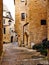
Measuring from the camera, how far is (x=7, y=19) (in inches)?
2650

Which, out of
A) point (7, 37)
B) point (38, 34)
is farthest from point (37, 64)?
point (7, 37)

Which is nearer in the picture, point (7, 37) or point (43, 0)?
point (43, 0)

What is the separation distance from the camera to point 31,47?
2817 cm

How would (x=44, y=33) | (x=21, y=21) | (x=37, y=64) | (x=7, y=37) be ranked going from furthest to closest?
(x=7, y=37)
(x=21, y=21)
(x=44, y=33)
(x=37, y=64)

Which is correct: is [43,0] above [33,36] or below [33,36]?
above

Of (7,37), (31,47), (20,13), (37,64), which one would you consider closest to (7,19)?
(7,37)

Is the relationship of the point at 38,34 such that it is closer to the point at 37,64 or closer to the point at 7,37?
the point at 37,64

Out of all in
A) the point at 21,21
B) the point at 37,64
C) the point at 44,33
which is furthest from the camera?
the point at 21,21

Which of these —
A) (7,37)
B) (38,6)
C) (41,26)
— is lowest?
(7,37)

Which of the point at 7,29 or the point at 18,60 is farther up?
the point at 18,60

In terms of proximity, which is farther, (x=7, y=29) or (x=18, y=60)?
(x=7, y=29)

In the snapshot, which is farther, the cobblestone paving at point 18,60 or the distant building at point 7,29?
the distant building at point 7,29

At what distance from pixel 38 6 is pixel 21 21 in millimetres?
12989

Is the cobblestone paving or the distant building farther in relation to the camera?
the distant building
